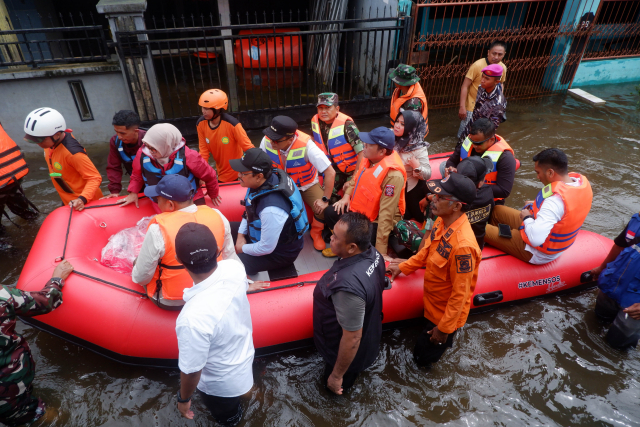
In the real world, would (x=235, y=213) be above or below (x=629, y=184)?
above

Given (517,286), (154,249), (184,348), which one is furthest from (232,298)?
(517,286)

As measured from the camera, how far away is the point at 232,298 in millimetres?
1827

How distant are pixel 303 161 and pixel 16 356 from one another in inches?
98.8

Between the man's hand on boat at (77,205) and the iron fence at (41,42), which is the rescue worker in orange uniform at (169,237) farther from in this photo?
the iron fence at (41,42)

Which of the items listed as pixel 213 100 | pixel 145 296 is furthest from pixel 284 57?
pixel 145 296

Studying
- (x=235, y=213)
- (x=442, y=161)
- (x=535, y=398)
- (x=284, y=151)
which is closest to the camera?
(x=535, y=398)

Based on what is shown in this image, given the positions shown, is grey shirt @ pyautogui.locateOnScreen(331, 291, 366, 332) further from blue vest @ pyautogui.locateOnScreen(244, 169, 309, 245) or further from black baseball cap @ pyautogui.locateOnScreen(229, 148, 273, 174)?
black baseball cap @ pyautogui.locateOnScreen(229, 148, 273, 174)

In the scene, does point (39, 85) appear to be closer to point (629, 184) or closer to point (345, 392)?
point (345, 392)

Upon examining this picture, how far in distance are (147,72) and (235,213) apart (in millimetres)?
3125

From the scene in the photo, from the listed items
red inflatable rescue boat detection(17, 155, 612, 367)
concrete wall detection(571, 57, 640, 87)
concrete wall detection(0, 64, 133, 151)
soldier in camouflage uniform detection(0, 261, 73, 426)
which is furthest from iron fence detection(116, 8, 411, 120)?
concrete wall detection(571, 57, 640, 87)

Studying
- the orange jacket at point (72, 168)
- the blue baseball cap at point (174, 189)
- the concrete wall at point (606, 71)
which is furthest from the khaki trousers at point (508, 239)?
the concrete wall at point (606, 71)

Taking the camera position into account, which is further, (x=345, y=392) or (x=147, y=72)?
(x=147, y=72)

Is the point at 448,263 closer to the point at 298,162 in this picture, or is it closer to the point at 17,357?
the point at 298,162

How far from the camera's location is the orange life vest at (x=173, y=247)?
220cm
